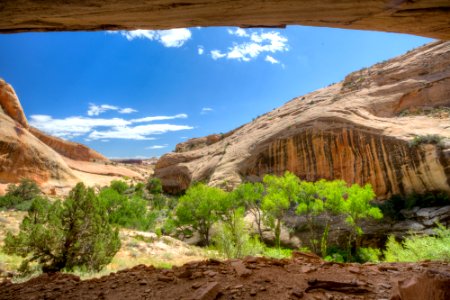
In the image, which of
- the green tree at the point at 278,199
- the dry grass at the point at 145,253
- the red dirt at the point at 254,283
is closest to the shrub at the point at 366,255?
the green tree at the point at 278,199

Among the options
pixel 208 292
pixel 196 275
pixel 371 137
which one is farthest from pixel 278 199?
pixel 208 292

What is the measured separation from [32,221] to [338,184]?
1637 cm

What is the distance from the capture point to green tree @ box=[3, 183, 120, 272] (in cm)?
800

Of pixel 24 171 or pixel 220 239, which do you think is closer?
pixel 220 239

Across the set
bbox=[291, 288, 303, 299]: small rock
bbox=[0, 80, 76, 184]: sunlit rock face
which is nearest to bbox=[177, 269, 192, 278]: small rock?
bbox=[291, 288, 303, 299]: small rock

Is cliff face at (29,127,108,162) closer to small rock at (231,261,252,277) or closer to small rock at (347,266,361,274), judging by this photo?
small rock at (231,261,252,277)

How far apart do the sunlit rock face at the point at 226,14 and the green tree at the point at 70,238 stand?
6386mm

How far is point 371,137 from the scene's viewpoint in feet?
71.5

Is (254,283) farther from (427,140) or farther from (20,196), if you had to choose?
(20,196)

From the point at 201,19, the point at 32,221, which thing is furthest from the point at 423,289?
the point at 32,221

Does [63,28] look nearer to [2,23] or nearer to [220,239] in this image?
[2,23]

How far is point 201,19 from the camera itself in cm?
366


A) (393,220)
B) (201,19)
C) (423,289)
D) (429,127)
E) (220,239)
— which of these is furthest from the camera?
(429,127)

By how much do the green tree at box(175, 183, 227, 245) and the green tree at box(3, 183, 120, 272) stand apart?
923cm
